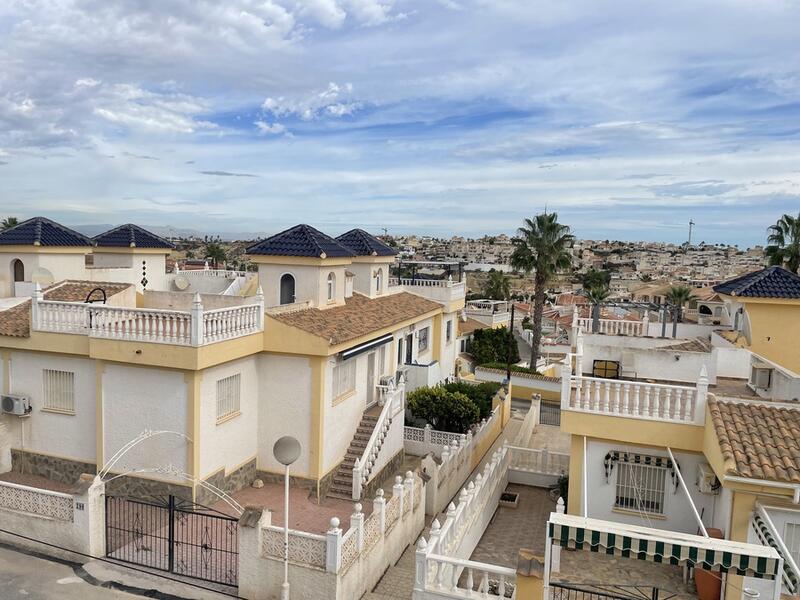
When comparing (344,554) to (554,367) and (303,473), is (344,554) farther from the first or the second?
(554,367)

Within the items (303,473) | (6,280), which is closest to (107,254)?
(6,280)

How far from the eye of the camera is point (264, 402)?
636 inches

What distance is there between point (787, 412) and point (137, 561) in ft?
39.0

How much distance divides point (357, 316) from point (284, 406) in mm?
4454

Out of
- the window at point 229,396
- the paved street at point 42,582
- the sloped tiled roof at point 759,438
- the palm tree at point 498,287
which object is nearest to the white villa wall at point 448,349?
the window at point 229,396

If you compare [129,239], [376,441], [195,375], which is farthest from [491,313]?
[195,375]

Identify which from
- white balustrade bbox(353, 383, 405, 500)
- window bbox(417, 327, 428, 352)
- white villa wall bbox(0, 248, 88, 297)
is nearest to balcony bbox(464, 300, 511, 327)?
window bbox(417, 327, 428, 352)

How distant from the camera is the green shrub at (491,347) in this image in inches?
1762

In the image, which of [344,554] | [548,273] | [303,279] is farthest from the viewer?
[548,273]

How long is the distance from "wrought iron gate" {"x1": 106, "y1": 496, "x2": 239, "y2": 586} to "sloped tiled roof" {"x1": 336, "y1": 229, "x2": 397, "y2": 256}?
505 inches

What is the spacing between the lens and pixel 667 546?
755 centimetres

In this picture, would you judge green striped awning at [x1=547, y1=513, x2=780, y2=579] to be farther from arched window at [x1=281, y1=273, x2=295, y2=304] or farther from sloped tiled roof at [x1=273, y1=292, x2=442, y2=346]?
arched window at [x1=281, y1=273, x2=295, y2=304]

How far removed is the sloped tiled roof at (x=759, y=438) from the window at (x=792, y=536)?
98 centimetres

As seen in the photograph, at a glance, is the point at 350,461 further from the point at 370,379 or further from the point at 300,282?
the point at 300,282
